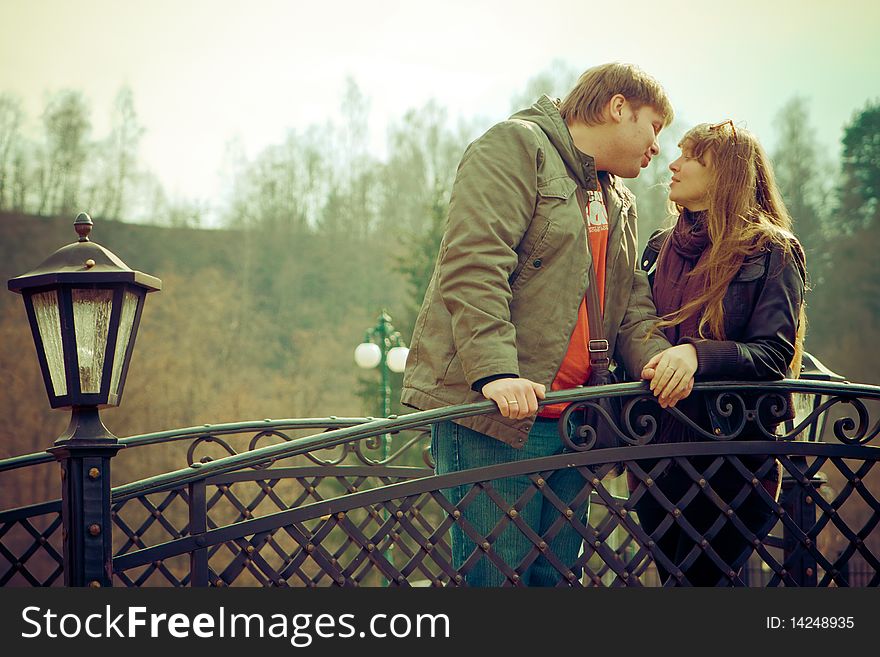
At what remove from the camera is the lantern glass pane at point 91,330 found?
3480 millimetres

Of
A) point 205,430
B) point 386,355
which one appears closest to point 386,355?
point 386,355

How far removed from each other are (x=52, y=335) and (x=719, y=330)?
2218mm

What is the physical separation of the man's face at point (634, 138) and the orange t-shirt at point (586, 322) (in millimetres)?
134

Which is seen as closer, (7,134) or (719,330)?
(719,330)

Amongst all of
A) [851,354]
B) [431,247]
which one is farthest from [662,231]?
[851,354]

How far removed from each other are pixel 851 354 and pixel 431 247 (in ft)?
48.9

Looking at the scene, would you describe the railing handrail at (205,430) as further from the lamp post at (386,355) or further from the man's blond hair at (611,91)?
the lamp post at (386,355)

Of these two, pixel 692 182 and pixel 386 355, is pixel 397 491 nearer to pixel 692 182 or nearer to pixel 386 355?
pixel 692 182

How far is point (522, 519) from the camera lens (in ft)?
10.7

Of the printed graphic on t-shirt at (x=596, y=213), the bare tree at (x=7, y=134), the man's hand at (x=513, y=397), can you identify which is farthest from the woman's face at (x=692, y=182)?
the bare tree at (x=7, y=134)

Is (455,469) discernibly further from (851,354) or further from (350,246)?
(350,246)

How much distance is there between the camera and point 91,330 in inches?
138

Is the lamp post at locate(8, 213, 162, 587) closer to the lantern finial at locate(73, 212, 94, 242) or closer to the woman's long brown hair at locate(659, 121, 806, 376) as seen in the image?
the lantern finial at locate(73, 212, 94, 242)

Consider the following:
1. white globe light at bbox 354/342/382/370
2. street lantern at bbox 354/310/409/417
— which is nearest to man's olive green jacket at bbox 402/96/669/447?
street lantern at bbox 354/310/409/417
